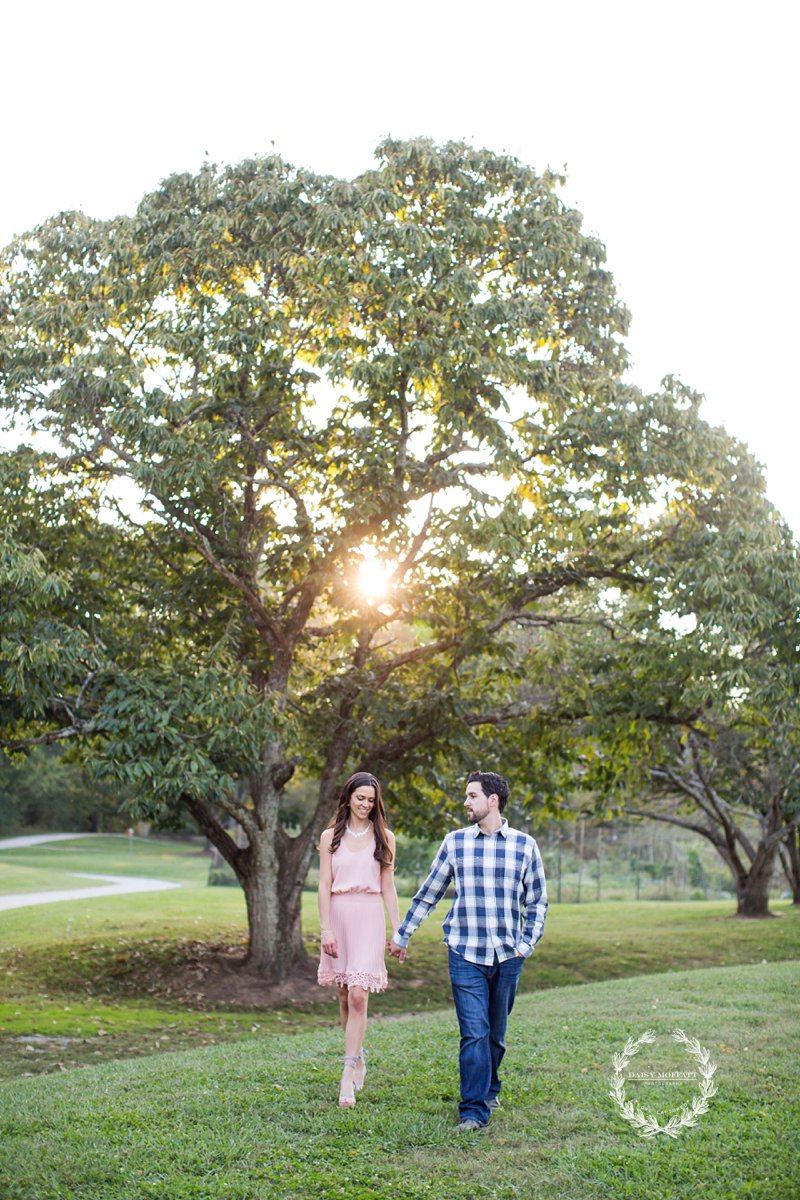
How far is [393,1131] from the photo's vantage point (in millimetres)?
5961

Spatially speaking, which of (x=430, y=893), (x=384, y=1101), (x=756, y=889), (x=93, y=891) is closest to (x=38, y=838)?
(x=93, y=891)

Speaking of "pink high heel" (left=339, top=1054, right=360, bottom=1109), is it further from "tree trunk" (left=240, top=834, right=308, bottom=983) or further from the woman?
"tree trunk" (left=240, top=834, right=308, bottom=983)

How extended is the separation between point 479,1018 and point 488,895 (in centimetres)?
65

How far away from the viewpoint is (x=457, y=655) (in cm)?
1524

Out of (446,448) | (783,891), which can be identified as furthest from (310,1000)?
(783,891)

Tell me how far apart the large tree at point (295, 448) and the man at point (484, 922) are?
235 inches

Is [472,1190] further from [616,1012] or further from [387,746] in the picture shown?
[387,746]

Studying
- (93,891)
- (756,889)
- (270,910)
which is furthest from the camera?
(93,891)

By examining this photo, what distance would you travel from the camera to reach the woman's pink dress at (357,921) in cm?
655

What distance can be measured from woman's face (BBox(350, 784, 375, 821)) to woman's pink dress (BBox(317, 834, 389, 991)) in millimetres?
251

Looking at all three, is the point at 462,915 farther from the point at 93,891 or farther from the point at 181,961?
the point at 93,891

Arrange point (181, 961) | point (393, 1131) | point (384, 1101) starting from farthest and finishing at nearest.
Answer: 1. point (181, 961)
2. point (384, 1101)
3. point (393, 1131)

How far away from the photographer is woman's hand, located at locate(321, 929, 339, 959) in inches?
258

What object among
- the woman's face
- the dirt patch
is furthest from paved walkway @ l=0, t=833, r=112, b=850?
the woman's face
